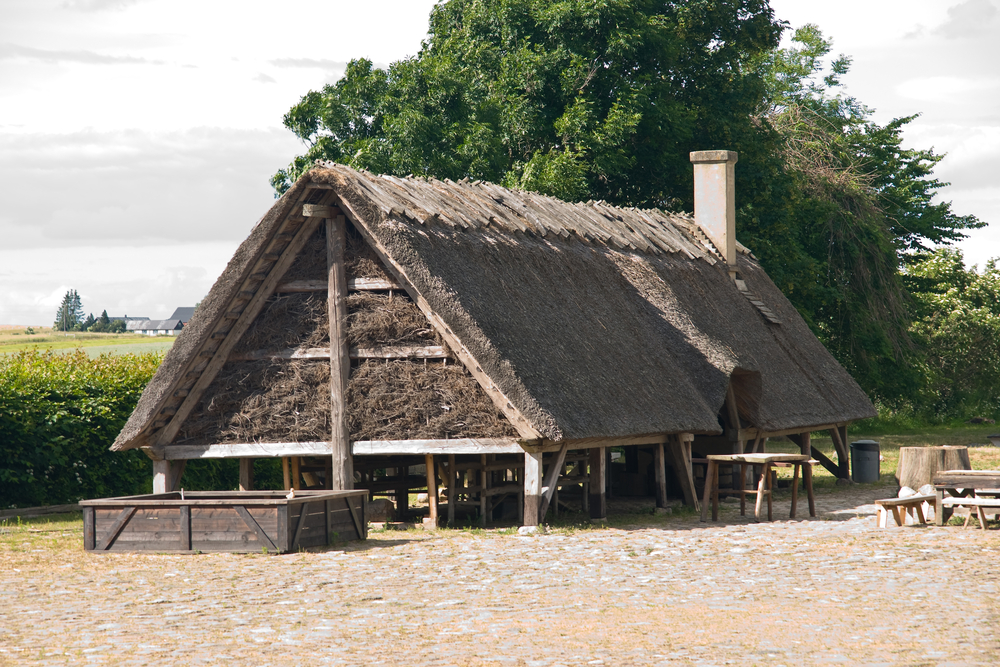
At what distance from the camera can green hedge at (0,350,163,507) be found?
17938 millimetres

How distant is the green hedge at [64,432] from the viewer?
Answer: 17.9 m

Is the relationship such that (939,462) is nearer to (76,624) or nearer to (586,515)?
(586,515)

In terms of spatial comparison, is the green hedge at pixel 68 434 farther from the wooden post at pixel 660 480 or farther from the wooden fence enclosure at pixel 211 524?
the wooden post at pixel 660 480

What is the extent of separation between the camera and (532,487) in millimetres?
14680

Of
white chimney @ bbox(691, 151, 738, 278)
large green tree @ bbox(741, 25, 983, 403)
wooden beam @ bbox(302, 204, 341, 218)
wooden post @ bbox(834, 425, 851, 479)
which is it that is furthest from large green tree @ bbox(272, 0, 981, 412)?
wooden beam @ bbox(302, 204, 341, 218)

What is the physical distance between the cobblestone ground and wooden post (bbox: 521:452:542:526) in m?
0.38

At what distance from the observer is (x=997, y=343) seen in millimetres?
41250

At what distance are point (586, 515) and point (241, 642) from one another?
9570 millimetres

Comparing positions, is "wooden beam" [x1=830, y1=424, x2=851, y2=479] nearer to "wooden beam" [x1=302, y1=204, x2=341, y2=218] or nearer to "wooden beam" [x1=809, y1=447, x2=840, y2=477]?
"wooden beam" [x1=809, y1=447, x2=840, y2=477]

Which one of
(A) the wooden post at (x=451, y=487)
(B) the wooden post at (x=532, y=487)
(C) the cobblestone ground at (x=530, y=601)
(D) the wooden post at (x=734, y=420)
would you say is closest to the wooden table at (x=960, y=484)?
(C) the cobblestone ground at (x=530, y=601)

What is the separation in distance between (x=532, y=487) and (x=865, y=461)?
10568 millimetres

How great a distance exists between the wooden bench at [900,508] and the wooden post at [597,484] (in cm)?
372

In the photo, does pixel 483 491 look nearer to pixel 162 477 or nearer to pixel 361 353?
pixel 361 353

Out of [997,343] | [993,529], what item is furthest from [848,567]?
[997,343]
